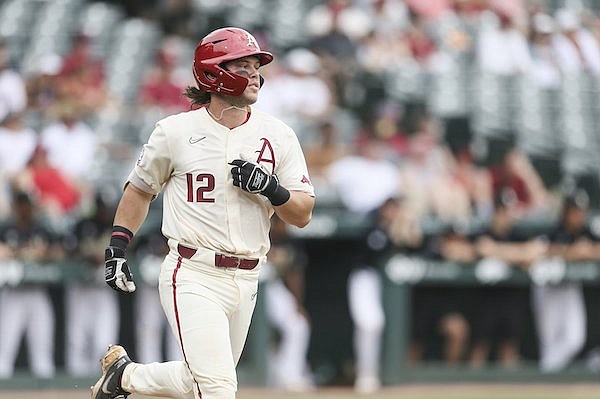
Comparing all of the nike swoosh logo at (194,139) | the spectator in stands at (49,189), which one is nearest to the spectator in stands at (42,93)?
the spectator in stands at (49,189)

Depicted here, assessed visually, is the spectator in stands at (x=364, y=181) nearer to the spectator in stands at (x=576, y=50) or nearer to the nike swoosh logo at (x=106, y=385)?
the spectator in stands at (x=576, y=50)

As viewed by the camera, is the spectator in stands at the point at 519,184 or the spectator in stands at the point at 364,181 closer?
the spectator in stands at the point at 364,181

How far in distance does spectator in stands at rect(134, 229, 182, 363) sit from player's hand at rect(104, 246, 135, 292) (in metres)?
5.27

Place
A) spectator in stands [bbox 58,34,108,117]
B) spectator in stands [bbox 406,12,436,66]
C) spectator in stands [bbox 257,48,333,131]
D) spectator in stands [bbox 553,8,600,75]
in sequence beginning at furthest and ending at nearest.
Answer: spectator in stands [bbox 553,8,600,75]
spectator in stands [bbox 406,12,436,66]
spectator in stands [bbox 257,48,333,131]
spectator in stands [bbox 58,34,108,117]

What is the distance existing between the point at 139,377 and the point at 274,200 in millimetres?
1047

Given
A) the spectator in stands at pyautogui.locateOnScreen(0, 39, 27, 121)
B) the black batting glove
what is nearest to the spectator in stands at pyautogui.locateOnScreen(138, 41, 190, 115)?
the spectator in stands at pyautogui.locateOnScreen(0, 39, 27, 121)

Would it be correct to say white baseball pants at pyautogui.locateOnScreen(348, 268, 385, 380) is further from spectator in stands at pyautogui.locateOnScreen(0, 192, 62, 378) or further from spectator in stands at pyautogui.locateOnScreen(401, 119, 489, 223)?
spectator in stands at pyautogui.locateOnScreen(0, 192, 62, 378)

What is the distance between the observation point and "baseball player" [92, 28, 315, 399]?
5.64m

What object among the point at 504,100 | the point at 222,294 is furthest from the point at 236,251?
the point at 504,100

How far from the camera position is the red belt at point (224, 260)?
5.72m

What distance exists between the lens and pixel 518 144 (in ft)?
42.6

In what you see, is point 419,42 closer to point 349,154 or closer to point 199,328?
point 349,154

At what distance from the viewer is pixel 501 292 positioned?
12.0 m

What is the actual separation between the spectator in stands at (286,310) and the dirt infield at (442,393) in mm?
324
